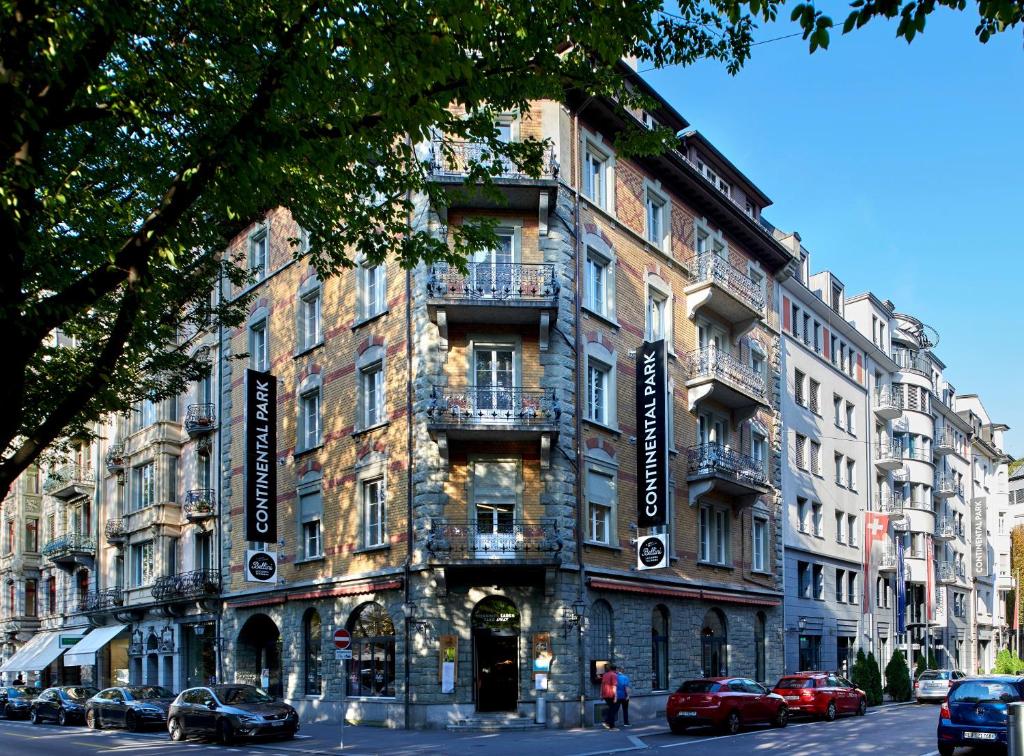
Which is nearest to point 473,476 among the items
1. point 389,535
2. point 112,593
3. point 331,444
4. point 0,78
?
point 389,535

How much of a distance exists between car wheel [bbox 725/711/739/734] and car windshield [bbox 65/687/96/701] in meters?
21.1

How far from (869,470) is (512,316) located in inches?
1138

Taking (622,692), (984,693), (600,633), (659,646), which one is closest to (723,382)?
(659,646)

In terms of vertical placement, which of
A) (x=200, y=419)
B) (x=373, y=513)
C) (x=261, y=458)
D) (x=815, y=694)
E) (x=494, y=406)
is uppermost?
(x=200, y=419)

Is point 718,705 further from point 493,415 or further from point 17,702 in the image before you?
point 17,702

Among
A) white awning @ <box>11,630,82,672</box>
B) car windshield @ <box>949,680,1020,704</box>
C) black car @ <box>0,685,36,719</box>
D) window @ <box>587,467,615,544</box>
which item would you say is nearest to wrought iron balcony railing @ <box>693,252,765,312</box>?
window @ <box>587,467,615,544</box>

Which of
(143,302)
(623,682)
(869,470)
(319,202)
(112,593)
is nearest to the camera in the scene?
(143,302)

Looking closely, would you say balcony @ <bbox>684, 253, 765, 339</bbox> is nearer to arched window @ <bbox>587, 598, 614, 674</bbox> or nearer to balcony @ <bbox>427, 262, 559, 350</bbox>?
balcony @ <bbox>427, 262, 559, 350</bbox>

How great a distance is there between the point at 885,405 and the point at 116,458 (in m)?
35.4

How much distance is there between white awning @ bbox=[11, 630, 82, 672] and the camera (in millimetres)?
46969

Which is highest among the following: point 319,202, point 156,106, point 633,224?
point 633,224

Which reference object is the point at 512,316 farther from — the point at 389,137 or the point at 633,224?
the point at 389,137

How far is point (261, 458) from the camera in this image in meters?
32.9

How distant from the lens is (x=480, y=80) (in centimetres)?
1262
